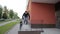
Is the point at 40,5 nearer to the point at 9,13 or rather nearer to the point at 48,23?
the point at 48,23

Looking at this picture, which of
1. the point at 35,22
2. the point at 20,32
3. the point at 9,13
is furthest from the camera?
the point at 9,13

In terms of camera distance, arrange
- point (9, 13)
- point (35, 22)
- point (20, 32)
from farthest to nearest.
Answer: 1. point (9, 13)
2. point (35, 22)
3. point (20, 32)

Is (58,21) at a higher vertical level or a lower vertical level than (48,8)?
lower

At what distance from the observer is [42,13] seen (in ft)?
53.9

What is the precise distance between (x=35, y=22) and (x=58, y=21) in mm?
2586

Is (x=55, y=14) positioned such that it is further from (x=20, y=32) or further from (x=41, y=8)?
(x=20, y=32)

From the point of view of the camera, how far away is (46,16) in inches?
651

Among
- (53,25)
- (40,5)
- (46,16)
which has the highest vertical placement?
(40,5)

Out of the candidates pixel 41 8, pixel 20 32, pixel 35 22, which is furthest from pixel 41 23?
pixel 20 32

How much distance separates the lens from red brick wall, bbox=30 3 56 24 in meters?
16.2

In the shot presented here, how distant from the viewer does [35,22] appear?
15938 mm

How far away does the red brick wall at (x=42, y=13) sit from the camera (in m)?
16.2

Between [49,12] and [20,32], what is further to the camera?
[49,12]

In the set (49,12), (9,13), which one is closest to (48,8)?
(49,12)
